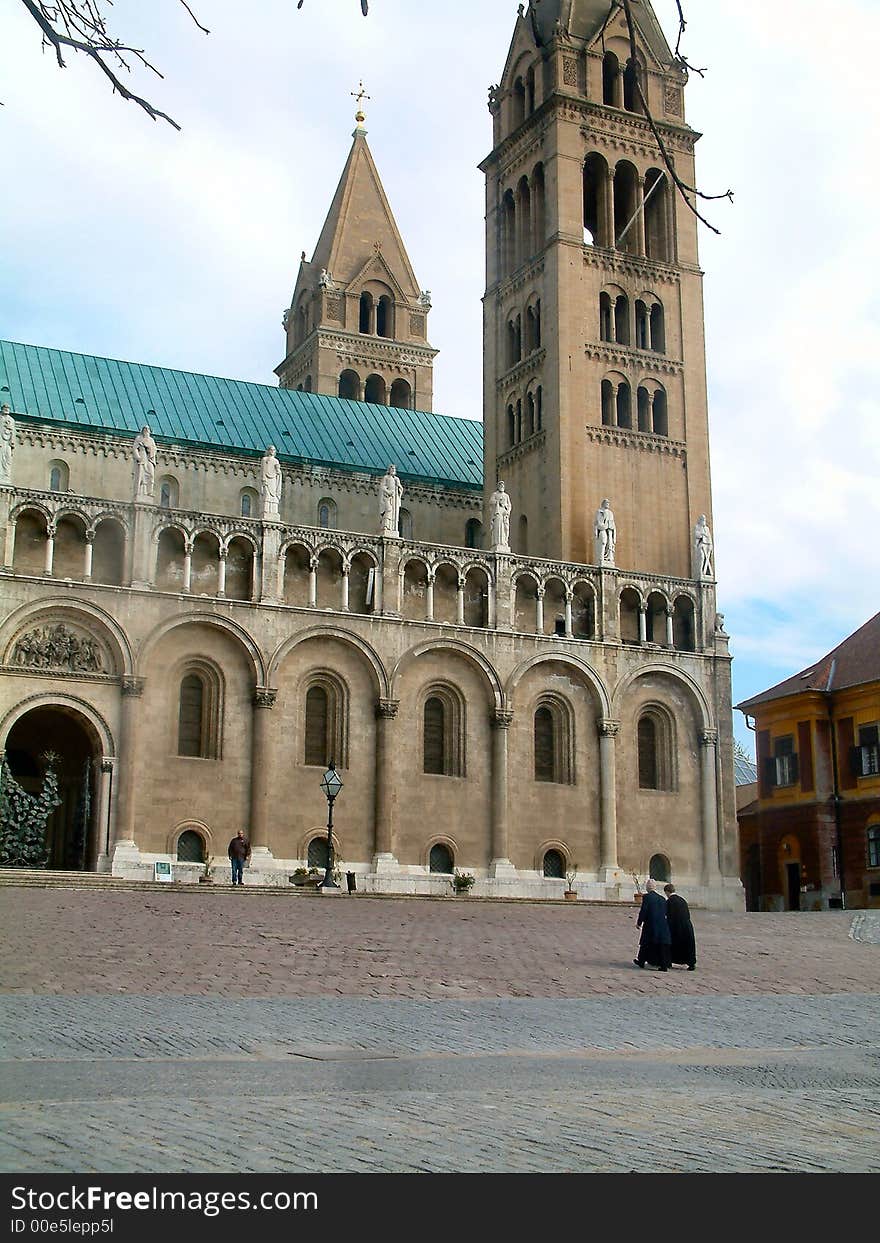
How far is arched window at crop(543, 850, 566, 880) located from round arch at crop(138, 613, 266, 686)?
1169 centimetres

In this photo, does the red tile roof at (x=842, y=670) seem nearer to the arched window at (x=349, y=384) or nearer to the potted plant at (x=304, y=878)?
the potted plant at (x=304, y=878)

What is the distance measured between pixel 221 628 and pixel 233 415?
14.5 metres

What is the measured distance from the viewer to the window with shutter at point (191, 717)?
4766 centimetres

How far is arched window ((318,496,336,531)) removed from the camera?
5719 centimetres

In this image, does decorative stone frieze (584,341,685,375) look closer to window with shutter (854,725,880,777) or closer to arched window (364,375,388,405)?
window with shutter (854,725,880,777)

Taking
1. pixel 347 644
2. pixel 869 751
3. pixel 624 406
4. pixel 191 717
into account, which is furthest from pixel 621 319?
pixel 191 717

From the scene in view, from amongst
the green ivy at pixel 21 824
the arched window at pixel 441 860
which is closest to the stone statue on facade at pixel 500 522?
the arched window at pixel 441 860

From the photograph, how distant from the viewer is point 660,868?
53.5 meters

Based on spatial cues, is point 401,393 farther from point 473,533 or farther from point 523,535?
point 523,535

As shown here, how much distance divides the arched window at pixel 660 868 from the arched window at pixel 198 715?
53.6 feet

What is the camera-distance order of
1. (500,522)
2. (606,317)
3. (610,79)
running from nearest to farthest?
(500,522)
(606,317)
(610,79)

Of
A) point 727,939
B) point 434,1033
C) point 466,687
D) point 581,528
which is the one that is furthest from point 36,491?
point 434,1033

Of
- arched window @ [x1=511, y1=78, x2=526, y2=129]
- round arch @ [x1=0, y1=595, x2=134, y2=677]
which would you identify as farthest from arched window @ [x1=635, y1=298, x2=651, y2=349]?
round arch @ [x1=0, y1=595, x2=134, y2=677]
